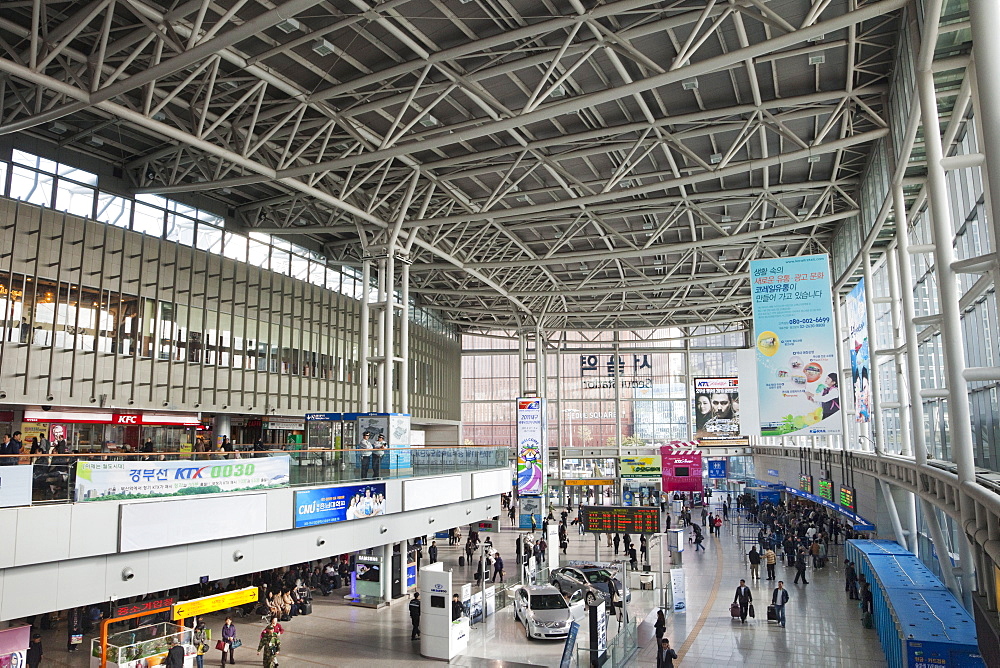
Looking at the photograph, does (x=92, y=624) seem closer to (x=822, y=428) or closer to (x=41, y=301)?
(x=41, y=301)

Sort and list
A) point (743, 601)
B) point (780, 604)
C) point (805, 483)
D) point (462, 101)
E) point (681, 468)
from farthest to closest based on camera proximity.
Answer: point (681, 468) < point (805, 483) < point (462, 101) < point (743, 601) < point (780, 604)

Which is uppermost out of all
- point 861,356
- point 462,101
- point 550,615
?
point 462,101

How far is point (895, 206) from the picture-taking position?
2078 centimetres

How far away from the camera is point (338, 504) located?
806 inches

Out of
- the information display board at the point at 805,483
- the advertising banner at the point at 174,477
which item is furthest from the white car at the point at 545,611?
the information display board at the point at 805,483

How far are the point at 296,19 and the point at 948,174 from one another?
17091mm

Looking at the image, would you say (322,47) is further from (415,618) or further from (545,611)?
(545,611)

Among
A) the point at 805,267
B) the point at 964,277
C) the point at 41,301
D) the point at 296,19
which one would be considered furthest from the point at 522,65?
the point at 41,301

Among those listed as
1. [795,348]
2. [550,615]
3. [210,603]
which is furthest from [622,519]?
[210,603]

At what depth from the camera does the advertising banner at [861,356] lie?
28.3 m

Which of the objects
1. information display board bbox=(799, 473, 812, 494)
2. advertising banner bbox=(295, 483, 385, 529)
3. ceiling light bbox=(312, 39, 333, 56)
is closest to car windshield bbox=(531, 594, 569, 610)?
advertising banner bbox=(295, 483, 385, 529)

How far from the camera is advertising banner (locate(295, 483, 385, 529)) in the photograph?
62.7 feet

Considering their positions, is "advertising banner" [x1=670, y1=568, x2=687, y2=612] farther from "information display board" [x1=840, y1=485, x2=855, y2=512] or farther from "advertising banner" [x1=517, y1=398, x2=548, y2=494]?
"advertising banner" [x1=517, y1=398, x2=548, y2=494]

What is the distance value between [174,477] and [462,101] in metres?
14.3
